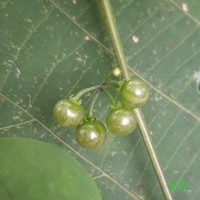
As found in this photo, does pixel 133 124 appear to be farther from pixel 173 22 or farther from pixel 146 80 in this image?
pixel 173 22

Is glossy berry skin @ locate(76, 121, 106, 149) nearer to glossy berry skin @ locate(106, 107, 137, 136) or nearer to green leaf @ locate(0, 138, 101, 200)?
glossy berry skin @ locate(106, 107, 137, 136)

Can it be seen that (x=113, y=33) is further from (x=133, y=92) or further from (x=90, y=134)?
(x=90, y=134)

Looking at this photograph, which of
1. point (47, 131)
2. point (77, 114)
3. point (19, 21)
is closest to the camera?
point (77, 114)

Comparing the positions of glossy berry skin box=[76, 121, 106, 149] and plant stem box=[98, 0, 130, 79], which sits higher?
plant stem box=[98, 0, 130, 79]

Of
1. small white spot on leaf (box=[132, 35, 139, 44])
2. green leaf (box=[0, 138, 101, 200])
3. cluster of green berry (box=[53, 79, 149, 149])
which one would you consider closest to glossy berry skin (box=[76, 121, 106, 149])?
cluster of green berry (box=[53, 79, 149, 149])

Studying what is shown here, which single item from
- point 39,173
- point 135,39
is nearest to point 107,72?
point 135,39

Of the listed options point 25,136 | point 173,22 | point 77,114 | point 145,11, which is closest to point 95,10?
point 145,11

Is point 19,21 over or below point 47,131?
over
